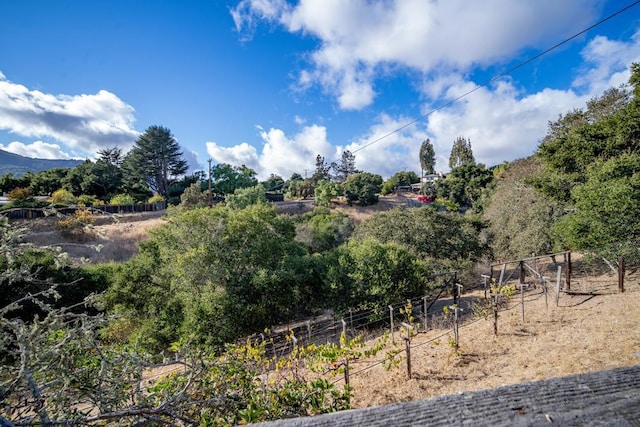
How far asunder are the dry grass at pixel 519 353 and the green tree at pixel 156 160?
35.8 metres

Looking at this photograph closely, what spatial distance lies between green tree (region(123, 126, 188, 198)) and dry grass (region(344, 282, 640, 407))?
35804 mm

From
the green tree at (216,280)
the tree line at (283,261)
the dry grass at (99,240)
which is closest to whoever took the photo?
the tree line at (283,261)

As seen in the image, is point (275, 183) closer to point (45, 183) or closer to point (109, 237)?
point (45, 183)

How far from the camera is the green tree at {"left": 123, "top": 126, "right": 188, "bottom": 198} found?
3400 centimetres

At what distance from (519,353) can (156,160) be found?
39.4 meters

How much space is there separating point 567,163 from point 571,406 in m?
15.9

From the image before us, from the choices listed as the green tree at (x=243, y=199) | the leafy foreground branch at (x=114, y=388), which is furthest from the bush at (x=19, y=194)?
the leafy foreground branch at (x=114, y=388)

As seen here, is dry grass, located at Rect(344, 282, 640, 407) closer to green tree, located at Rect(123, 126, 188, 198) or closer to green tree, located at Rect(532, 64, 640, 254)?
green tree, located at Rect(532, 64, 640, 254)

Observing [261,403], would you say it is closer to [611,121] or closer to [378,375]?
[378,375]

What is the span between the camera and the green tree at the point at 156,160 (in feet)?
112

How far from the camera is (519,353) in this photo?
575 cm

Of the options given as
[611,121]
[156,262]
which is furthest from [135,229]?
[611,121]

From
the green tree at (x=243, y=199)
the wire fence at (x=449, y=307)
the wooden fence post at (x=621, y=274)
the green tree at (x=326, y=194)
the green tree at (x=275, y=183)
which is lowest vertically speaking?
the wire fence at (x=449, y=307)

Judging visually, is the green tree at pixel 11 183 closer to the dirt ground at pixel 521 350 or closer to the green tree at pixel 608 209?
the dirt ground at pixel 521 350
